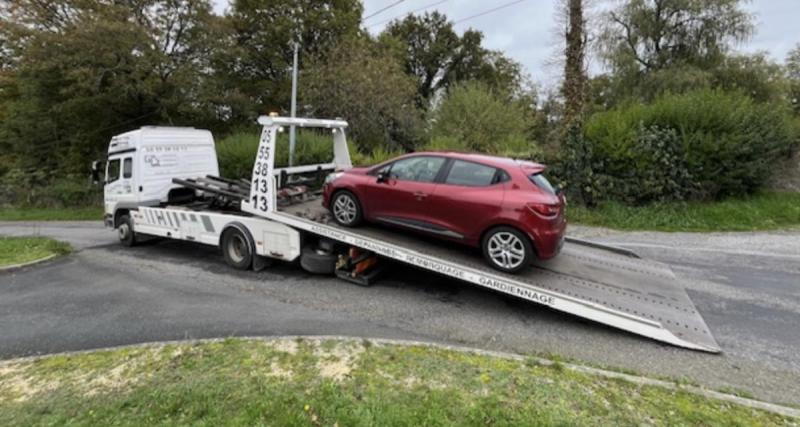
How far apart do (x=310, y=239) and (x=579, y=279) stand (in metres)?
4.14

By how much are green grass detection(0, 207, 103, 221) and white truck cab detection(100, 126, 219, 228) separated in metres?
9.24

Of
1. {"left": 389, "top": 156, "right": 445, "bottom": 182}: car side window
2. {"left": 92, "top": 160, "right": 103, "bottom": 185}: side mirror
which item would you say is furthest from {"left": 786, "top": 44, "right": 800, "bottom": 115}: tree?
{"left": 92, "top": 160, "right": 103, "bottom": 185}: side mirror

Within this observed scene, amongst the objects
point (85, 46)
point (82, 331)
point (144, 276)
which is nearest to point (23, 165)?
point (85, 46)

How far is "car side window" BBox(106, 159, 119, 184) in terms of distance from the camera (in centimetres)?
907

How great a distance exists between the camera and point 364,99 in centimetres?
1733

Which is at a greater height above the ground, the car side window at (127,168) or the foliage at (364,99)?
the foliage at (364,99)

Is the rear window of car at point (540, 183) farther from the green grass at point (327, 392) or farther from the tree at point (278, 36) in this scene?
the tree at point (278, 36)

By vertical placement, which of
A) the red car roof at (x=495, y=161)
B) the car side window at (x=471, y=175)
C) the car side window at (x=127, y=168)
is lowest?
the car side window at (x=127, y=168)

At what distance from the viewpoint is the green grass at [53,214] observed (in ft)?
55.9

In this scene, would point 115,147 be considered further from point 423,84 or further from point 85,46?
point 423,84

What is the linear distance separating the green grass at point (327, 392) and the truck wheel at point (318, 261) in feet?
7.84

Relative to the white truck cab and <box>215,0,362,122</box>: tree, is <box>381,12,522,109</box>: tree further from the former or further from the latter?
the white truck cab

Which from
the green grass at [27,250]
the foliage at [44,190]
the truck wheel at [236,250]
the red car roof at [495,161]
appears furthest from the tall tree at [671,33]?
the foliage at [44,190]

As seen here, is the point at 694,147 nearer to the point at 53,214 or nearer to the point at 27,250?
the point at 27,250
